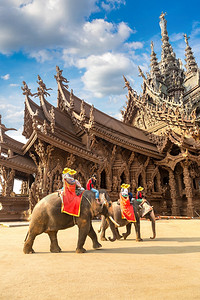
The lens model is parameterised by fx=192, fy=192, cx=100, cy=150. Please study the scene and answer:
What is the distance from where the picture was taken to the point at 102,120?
16.0 metres

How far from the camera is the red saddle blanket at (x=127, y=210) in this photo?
457 cm

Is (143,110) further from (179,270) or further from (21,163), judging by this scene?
(179,270)

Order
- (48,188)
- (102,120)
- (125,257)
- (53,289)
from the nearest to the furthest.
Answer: (53,289) → (125,257) → (48,188) → (102,120)

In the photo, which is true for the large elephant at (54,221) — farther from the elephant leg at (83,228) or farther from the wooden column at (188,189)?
the wooden column at (188,189)

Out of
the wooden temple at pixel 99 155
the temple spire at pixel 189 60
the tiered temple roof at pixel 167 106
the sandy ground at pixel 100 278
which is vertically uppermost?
the temple spire at pixel 189 60

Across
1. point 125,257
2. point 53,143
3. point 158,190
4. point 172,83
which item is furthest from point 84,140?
point 172,83

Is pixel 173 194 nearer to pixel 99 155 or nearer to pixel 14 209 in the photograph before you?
pixel 99 155

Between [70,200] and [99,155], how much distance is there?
9.50 metres

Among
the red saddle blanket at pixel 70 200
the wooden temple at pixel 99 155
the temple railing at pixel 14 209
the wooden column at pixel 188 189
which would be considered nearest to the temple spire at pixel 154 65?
the wooden temple at pixel 99 155

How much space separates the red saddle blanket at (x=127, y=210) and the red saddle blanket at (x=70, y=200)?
1.66m

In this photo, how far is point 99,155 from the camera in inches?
504

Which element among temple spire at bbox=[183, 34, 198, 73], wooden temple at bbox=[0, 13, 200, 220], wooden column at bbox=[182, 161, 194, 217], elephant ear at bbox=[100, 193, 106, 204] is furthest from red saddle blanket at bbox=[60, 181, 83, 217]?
temple spire at bbox=[183, 34, 198, 73]

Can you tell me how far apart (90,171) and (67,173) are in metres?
7.80

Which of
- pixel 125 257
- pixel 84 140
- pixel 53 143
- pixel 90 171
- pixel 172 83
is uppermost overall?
pixel 172 83
